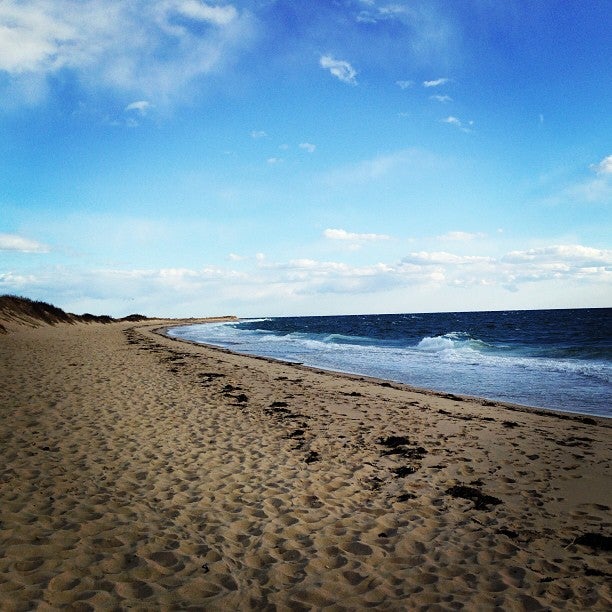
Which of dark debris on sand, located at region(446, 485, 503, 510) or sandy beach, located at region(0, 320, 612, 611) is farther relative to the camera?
dark debris on sand, located at region(446, 485, 503, 510)

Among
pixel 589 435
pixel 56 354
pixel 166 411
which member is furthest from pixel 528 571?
pixel 56 354

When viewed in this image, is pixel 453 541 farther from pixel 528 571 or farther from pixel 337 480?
pixel 337 480

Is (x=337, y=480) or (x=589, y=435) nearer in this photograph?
(x=337, y=480)

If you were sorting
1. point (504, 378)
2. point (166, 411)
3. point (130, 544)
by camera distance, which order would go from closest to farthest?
point (130, 544) < point (166, 411) < point (504, 378)

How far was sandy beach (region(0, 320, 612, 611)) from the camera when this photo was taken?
13.0 feet

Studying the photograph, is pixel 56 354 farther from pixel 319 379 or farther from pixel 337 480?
pixel 337 480

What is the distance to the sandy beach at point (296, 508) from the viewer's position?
3953 millimetres

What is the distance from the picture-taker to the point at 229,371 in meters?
17.5

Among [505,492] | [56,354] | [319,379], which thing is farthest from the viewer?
[56,354]

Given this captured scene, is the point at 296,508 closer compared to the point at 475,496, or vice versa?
the point at 296,508

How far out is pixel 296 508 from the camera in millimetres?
5574

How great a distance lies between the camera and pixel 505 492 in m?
6.21

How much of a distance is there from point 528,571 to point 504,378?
15.2 m

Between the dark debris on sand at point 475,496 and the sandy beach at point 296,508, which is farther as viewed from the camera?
the dark debris on sand at point 475,496
